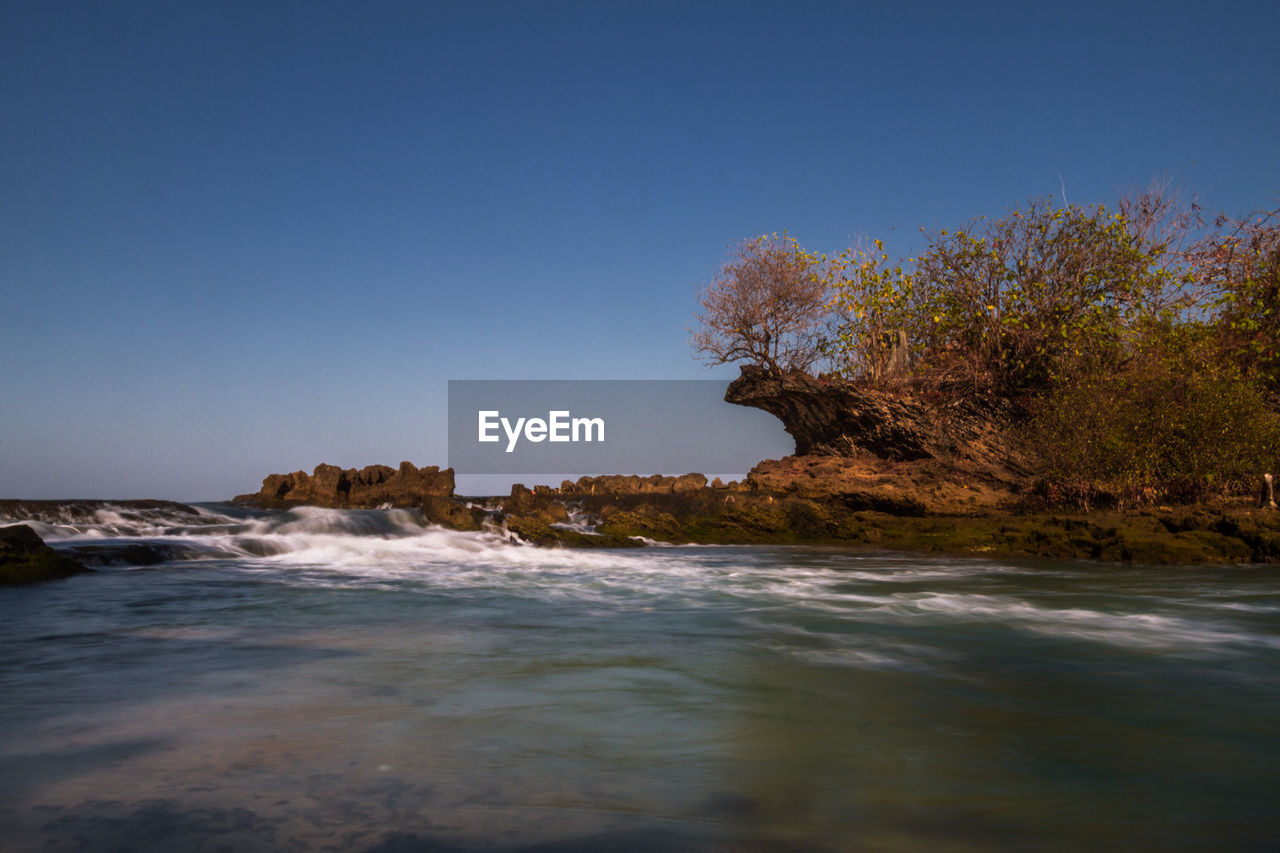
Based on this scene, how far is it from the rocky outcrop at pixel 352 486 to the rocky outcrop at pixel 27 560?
2123 centimetres

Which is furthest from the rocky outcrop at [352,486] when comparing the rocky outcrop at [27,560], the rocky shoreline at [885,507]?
the rocky outcrop at [27,560]

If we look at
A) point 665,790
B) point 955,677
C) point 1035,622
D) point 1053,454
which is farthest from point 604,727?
point 1053,454

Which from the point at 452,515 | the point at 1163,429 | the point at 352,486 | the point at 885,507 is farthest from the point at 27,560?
the point at 352,486

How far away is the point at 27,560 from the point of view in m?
9.85

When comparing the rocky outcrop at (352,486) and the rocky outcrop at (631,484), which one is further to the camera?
the rocky outcrop at (352,486)

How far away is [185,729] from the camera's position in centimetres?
398

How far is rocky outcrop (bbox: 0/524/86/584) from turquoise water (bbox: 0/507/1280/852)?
540mm

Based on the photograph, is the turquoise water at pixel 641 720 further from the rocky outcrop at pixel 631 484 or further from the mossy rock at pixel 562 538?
the rocky outcrop at pixel 631 484

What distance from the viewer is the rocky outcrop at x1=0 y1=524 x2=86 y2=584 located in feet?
31.3

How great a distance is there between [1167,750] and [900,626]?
12.2 feet

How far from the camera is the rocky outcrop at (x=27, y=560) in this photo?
955 cm

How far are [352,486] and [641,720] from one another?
104 ft

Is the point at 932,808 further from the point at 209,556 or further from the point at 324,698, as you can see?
the point at 209,556

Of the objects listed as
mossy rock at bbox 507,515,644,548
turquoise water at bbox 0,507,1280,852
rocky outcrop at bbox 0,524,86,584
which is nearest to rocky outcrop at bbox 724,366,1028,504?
mossy rock at bbox 507,515,644,548
